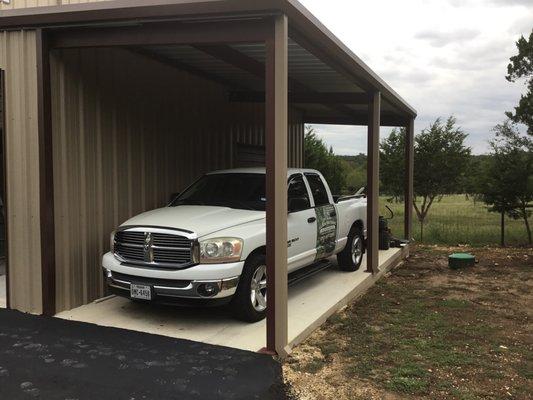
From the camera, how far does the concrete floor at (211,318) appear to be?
19.2 ft

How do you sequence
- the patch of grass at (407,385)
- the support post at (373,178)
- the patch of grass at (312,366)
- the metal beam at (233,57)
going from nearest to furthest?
1. the patch of grass at (407,385)
2. the patch of grass at (312,366)
3. the metal beam at (233,57)
4. the support post at (373,178)

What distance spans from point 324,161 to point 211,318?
2517 centimetres

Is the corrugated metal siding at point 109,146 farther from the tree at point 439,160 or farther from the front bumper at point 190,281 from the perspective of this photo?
the tree at point 439,160

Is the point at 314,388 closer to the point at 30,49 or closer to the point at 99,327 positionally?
the point at 99,327

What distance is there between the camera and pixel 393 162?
65.9 ft

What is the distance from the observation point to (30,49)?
6340 millimetres

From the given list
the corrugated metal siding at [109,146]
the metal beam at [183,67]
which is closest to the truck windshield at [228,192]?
the corrugated metal siding at [109,146]

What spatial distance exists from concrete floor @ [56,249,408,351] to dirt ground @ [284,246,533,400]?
0.19 meters

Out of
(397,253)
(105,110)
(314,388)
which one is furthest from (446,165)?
(314,388)

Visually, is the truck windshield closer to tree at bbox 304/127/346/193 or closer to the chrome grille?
the chrome grille

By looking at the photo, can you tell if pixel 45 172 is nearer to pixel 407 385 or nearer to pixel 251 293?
pixel 251 293

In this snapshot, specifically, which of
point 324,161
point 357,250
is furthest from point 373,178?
point 324,161

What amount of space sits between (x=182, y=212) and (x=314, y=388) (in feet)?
9.43

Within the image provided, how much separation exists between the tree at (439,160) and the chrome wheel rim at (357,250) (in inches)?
384
